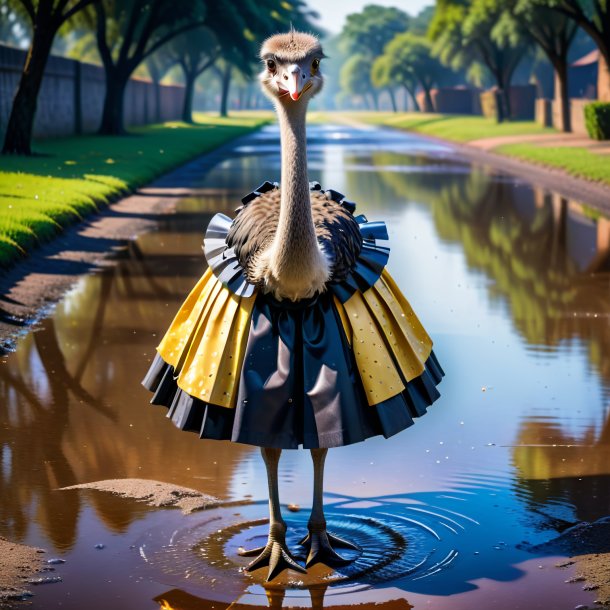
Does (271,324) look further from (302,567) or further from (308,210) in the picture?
(302,567)

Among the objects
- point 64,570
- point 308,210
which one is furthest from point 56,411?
point 308,210

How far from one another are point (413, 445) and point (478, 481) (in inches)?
31.4

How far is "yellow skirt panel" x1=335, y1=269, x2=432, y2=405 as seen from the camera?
540 cm

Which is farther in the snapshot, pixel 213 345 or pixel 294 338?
pixel 213 345

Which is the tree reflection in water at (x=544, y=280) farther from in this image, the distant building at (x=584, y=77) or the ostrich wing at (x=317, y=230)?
the distant building at (x=584, y=77)

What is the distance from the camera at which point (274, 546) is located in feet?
17.8

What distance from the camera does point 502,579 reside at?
17.3ft

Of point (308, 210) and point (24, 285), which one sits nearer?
point (308, 210)

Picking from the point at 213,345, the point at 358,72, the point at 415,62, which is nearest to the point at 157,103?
the point at 415,62

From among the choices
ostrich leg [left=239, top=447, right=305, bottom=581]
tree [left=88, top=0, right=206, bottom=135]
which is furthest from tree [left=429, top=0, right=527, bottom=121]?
ostrich leg [left=239, top=447, right=305, bottom=581]

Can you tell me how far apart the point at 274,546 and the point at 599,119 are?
35.3 m

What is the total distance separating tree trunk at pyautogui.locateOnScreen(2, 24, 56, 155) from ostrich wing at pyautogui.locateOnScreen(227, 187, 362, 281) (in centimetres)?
2526

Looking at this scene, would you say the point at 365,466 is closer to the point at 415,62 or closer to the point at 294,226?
the point at 294,226

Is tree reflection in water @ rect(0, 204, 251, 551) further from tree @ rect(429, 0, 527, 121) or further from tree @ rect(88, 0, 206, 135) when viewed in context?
tree @ rect(429, 0, 527, 121)
